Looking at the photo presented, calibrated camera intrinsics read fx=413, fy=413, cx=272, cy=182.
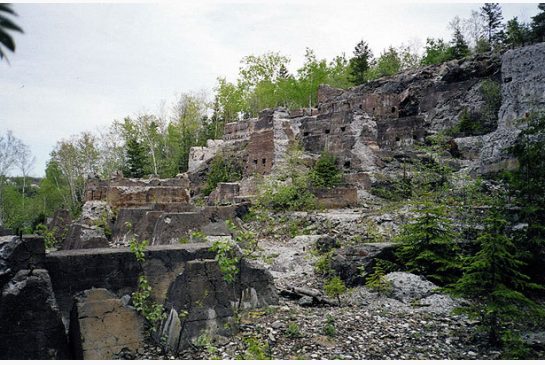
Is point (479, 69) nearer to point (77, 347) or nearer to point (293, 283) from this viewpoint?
point (293, 283)

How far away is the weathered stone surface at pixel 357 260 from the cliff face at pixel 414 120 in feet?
25.2

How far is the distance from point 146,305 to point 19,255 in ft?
5.06

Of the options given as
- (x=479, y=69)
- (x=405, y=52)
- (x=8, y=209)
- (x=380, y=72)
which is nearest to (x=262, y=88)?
(x=380, y=72)

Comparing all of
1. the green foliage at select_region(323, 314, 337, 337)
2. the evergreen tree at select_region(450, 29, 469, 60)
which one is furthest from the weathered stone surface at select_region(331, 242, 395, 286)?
the evergreen tree at select_region(450, 29, 469, 60)

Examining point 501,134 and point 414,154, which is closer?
point 501,134

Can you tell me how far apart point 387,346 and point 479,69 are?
25.1 metres

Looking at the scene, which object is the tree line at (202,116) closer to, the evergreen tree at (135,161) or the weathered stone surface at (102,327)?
the evergreen tree at (135,161)

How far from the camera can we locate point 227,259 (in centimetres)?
539

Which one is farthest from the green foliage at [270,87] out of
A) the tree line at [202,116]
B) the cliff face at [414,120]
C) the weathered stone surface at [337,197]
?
the weathered stone surface at [337,197]

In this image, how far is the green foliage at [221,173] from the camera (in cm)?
2564

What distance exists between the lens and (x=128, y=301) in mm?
5141

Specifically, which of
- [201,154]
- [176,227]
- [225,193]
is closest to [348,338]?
[176,227]

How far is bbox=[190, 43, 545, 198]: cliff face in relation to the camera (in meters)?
19.4

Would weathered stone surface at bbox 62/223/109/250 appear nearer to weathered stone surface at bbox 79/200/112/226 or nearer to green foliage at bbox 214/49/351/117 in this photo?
weathered stone surface at bbox 79/200/112/226
